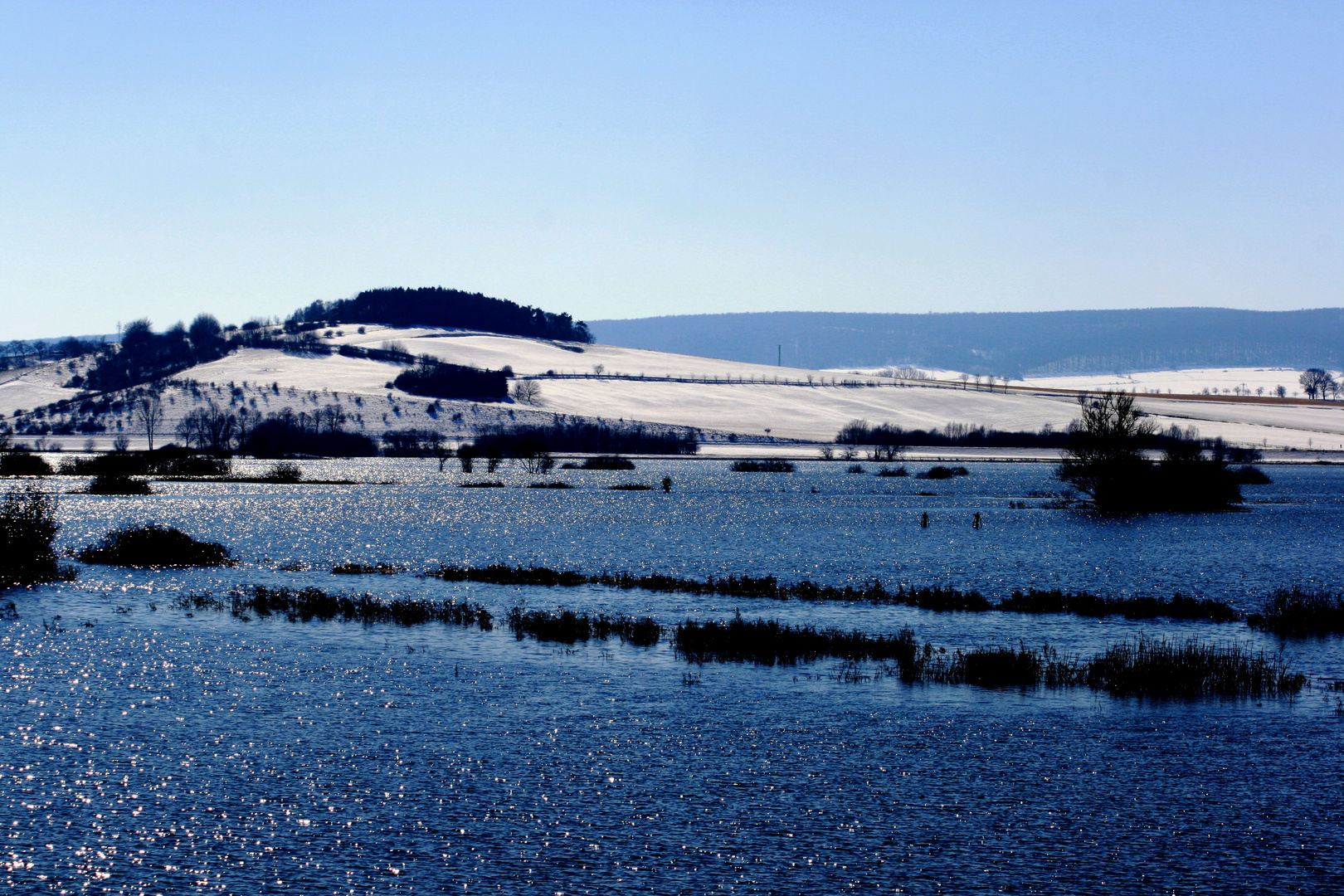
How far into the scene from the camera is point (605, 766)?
20.5 meters

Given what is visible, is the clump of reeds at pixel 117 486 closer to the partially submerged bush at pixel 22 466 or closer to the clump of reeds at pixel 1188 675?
the partially submerged bush at pixel 22 466

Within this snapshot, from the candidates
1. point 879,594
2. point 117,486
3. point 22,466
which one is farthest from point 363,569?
point 22,466

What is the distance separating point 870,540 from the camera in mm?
68188

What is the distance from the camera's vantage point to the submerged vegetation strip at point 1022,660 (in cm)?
2722

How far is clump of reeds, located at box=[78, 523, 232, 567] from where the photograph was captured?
49.3m

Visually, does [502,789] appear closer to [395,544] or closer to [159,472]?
[395,544]

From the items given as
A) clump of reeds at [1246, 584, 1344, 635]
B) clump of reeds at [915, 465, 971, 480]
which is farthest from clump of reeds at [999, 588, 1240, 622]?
Answer: clump of reeds at [915, 465, 971, 480]

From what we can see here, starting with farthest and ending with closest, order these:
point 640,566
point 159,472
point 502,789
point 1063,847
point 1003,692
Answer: point 159,472 < point 640,566 < point 1003,692 < point 502,789 < point 1063,847

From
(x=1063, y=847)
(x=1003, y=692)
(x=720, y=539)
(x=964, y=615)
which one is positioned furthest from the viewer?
(x=720, y=539)

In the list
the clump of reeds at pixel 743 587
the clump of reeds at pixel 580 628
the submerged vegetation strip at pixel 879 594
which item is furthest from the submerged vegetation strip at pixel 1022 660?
the clump of reeds at pixel 743 587

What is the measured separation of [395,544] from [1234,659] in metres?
44.7

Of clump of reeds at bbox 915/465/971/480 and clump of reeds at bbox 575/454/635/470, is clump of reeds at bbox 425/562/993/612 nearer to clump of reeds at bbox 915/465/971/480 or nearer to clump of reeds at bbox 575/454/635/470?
clump of reeds at bbox 575/454/635/470

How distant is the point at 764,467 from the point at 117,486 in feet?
295

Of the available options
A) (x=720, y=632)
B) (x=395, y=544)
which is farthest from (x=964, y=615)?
(x=395, y=544)
